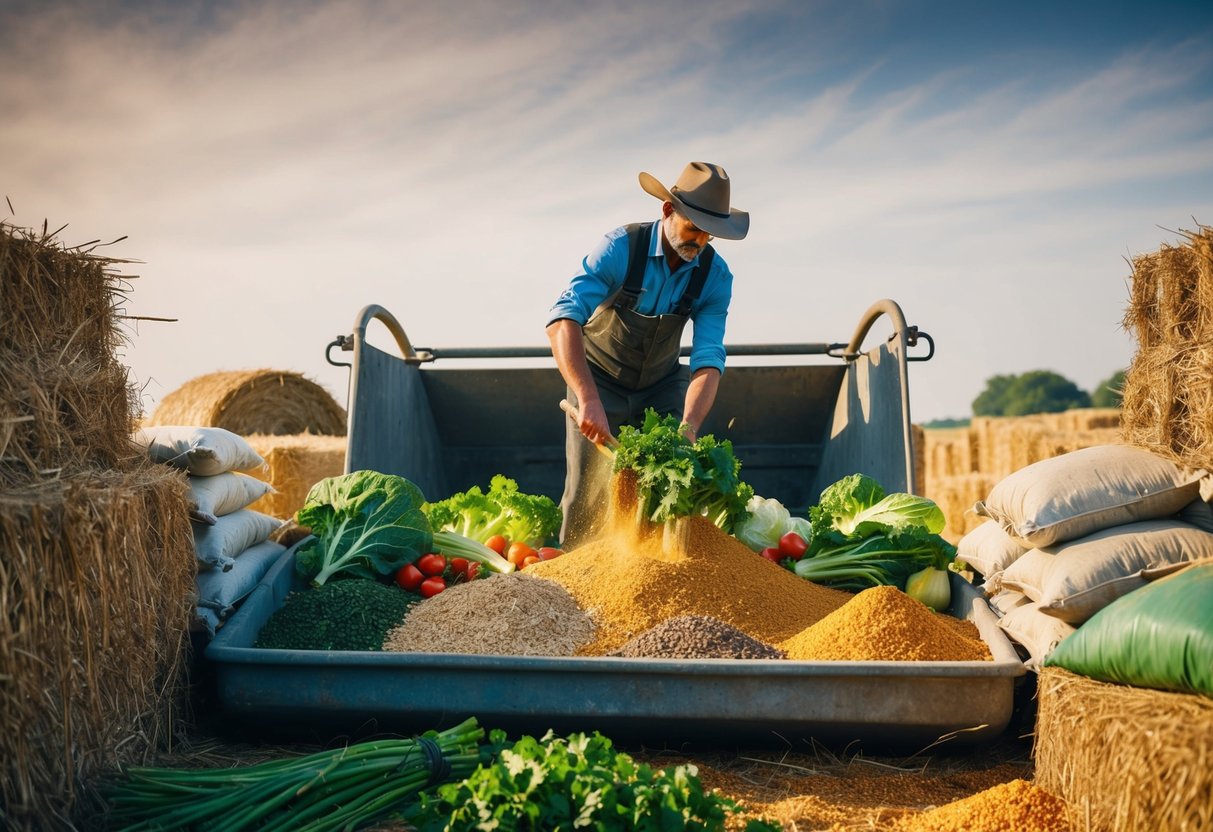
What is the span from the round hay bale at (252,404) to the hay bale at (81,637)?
4913 millimetres

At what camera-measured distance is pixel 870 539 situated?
454 cm

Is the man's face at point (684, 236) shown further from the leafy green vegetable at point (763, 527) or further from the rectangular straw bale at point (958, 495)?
the rectangular straw bale at point (958, 495)

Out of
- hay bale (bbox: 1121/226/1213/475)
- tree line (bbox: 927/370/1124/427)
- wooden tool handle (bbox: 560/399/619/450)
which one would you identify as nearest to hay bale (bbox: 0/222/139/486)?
wooden tool handle (bbox: 560/399/619/450)

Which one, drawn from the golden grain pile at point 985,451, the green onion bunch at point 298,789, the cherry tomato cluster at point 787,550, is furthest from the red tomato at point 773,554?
the golden grain pile at point 985,451

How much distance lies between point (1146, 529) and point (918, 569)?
1184mm

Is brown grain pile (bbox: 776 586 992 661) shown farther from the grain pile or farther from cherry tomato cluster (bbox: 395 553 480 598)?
cherry tomato cluster (bbox: 395 553 480 598)

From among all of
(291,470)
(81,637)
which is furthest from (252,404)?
(81,637)

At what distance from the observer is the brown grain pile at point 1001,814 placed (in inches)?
107

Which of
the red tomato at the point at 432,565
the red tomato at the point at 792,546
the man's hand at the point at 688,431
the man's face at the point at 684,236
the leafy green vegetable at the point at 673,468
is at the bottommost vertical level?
the red tomato at the point at 432,565

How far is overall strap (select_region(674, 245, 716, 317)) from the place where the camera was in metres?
5.04

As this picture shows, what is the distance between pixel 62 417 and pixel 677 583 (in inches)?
88.3

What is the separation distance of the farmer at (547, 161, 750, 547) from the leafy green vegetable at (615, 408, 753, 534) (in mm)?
256

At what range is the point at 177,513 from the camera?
3441mm

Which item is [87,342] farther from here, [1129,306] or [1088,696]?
[1129,306]
